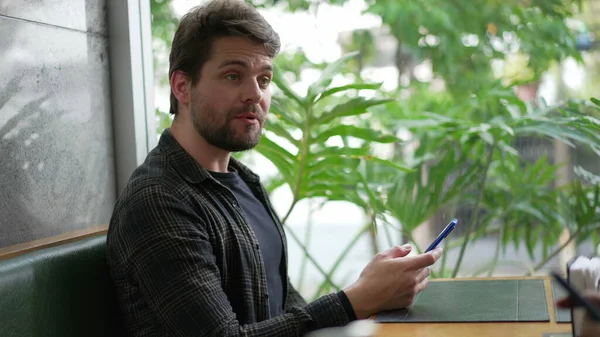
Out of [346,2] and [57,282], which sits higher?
[346,2]

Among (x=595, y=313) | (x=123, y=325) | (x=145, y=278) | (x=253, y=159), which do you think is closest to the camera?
(x=595, y=313)

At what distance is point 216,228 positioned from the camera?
1522 mm

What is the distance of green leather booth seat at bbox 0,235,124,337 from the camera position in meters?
1.28

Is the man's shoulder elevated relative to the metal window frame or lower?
lower

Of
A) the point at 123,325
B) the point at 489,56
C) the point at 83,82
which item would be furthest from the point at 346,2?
the point at 123,325

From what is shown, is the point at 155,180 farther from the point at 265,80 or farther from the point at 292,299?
the point at 292,299

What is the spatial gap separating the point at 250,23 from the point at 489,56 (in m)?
1.73

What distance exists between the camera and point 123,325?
1.59m

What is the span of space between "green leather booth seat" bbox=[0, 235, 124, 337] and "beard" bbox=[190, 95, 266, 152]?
1.14 ft

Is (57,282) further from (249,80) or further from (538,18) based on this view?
(538,18)

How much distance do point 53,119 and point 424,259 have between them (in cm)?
99

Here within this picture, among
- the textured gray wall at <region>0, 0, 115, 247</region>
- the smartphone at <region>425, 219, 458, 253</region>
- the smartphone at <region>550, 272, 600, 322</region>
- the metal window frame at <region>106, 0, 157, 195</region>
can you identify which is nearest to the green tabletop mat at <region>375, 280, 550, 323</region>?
the smartphone at <region>425, 219, 458, 253</region>

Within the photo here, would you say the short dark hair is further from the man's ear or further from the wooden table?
the wooden table

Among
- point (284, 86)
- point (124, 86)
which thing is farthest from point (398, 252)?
point (124, 86)
